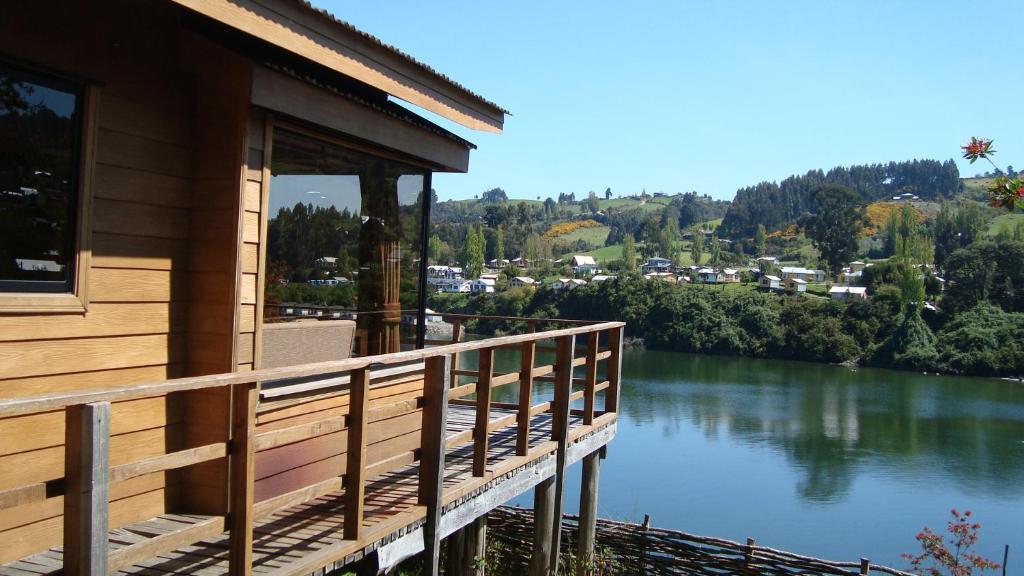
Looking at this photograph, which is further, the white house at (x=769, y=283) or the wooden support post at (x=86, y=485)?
the white house at (x=769, y=283)

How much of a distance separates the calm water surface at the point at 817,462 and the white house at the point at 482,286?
23474 mm

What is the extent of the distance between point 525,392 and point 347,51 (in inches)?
96.0

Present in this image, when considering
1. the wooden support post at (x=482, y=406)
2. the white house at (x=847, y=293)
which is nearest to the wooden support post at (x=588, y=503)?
the wooden support post at (x=482, y=406)

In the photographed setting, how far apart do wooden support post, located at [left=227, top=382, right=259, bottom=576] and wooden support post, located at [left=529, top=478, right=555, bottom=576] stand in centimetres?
358

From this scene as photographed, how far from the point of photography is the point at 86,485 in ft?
8.77

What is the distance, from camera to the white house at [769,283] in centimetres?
7694

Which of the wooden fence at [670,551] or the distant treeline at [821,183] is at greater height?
the distant treeline at [821,183]

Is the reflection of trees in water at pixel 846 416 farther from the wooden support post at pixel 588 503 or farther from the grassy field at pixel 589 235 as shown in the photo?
the grassy field at pixel 589 235

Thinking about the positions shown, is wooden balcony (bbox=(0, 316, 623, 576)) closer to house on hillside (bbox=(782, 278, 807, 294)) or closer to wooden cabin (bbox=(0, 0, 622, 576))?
wooden cabin (bbox=(0, 0, 622, 576))

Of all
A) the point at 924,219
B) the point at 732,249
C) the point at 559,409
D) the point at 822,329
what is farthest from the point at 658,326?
the point at 924,219

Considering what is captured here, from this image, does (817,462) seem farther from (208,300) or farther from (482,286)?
(482,286)

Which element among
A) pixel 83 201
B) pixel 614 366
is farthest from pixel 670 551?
pixel 83 201

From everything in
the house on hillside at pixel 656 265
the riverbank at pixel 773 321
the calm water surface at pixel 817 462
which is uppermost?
the house on hillside at pixel 656 265

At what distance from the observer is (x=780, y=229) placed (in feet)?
469
